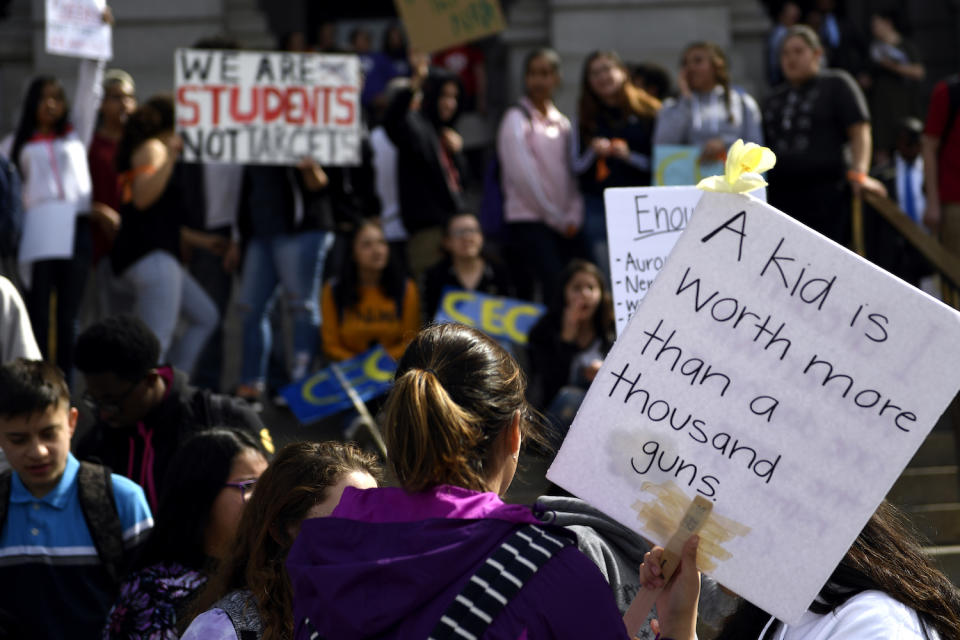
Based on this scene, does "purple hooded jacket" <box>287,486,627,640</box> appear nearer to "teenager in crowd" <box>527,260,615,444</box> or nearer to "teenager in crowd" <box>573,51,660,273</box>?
"teenager in crowd" <box>527,260,615,444</box>

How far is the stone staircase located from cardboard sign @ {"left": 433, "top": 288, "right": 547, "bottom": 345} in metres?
2.19

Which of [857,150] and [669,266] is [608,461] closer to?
[669,266]

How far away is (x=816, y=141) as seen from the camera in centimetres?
767

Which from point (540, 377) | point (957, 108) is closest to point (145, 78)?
point (540, 377)

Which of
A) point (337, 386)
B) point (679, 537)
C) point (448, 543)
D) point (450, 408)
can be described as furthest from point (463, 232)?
point (448, 543)

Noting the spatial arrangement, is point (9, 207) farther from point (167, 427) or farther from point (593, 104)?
point (593, 104)

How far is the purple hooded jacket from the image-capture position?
2191mm

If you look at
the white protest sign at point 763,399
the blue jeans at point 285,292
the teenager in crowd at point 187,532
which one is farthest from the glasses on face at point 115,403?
the blue jeans at point 285,292

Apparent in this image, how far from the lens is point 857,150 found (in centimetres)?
761

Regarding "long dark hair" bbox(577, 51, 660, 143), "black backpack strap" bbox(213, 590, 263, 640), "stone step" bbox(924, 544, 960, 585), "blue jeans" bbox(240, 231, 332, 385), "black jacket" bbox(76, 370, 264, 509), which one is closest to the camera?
"black backpack strap" bbox(213, 590, 263, 640)

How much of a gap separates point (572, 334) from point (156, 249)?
7.67ft

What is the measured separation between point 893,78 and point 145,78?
6372 mm

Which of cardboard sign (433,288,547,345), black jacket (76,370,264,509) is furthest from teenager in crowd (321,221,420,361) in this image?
black jacket (76,370,264,509)

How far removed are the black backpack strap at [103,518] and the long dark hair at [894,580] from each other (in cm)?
220
